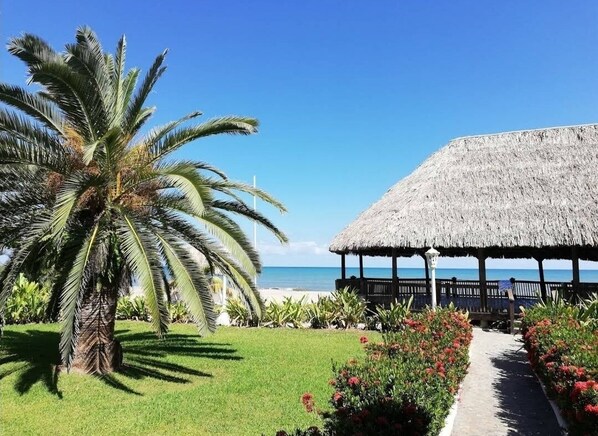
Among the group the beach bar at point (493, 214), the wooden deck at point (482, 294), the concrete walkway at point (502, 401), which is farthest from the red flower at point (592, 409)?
the wooden deck at point (482, 294)

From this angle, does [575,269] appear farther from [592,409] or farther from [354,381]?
[354,381]

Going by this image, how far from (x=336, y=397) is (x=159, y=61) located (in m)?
6.83

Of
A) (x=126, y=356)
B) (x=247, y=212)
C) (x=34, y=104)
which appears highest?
(x=34, y=104)

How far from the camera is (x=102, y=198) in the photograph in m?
7.88

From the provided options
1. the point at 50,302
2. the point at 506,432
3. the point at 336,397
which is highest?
the point at 50,302

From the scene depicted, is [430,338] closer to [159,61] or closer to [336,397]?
[336,397]

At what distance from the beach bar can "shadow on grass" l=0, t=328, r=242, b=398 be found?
21.5 ft

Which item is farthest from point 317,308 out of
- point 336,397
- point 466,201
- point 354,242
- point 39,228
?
point 336,397

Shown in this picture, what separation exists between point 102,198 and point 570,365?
23.6 ft

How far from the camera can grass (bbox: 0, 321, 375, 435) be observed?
5938 mm

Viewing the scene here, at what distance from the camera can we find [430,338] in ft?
22.4

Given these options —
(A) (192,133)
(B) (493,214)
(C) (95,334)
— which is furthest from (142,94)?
(B) (493,214)

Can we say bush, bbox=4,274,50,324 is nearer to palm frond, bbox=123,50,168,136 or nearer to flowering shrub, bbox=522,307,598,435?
palm frond, bbox=123,50,168,136

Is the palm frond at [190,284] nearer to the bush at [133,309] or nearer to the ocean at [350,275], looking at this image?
the bush at [133,309]
